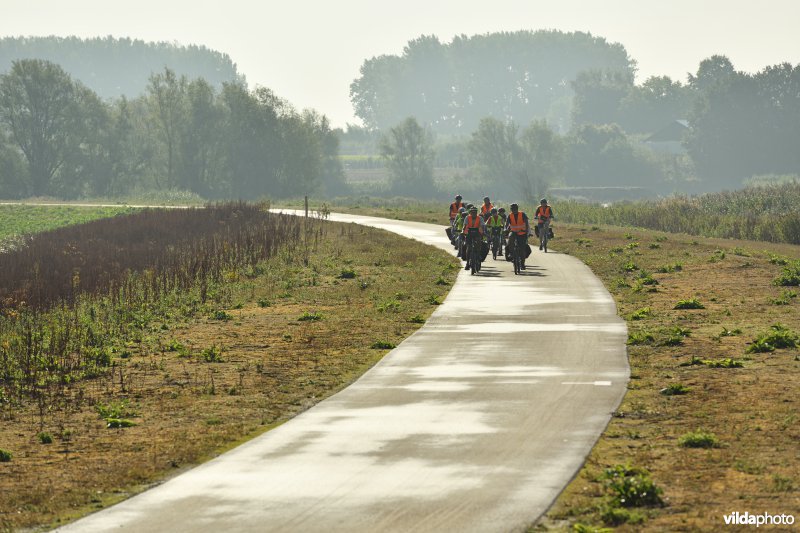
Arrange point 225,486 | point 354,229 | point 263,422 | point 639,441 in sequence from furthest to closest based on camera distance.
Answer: point 354,229, point 263,422, point 639,441, point 225,486

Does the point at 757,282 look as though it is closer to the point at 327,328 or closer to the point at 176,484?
the point at 327,328

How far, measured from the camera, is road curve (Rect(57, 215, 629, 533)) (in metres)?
11.1

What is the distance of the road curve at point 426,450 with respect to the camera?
11.1 meters

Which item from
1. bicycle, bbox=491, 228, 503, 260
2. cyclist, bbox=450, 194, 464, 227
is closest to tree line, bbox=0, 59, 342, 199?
cyclist, bbox=450, 194, 464, 227

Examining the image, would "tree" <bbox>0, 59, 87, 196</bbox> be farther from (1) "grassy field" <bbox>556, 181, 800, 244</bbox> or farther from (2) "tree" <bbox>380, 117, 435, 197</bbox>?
(1) "grassy field" <bbox>556, 181, 800, 244</bbox>

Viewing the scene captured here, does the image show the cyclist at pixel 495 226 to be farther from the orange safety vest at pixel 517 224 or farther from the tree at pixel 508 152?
the tree at pixel 508 152

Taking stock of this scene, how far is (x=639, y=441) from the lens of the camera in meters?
14.2

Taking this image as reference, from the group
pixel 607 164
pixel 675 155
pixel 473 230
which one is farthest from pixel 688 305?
pixel 675 155

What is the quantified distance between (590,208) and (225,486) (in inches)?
2487

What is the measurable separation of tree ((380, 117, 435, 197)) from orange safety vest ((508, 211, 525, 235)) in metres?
118

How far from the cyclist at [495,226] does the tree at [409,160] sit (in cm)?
11331

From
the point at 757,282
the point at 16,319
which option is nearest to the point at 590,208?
the point at 757,282

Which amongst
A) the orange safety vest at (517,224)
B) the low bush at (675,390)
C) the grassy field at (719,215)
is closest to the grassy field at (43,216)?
the grassy field at (719,215)

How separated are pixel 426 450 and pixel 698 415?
3830mm
